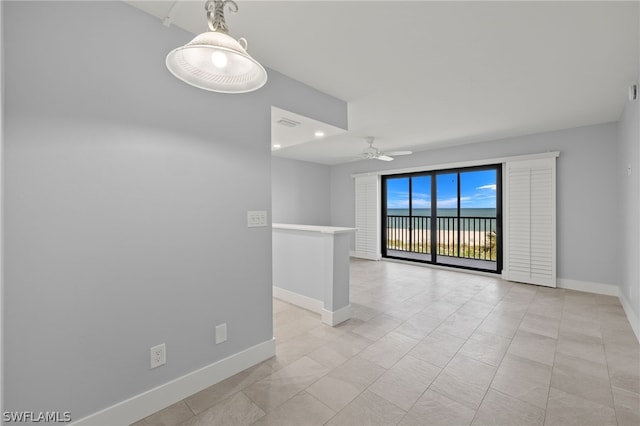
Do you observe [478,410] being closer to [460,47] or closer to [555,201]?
[460,47]

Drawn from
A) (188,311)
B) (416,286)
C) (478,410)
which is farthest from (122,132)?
(416,286)

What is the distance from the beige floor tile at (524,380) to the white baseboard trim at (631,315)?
134cm

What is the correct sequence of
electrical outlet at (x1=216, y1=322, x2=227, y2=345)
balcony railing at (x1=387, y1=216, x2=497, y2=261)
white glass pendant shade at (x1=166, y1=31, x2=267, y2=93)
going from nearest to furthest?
white glass pendant shade at (x1=166, y1=31, x2=267, y2=93) < electrical outlet at (x1=216, y1=322, x2=227, y2=345) < balcony railing at (x1=387, y1=216, x2=497, y2=261)

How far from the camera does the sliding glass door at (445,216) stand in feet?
18.9

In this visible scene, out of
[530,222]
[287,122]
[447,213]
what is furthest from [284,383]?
[447,213]

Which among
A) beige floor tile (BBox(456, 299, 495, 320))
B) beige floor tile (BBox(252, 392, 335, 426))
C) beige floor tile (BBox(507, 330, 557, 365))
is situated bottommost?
beige floor tile (BBox(252, 392, 335, 426))

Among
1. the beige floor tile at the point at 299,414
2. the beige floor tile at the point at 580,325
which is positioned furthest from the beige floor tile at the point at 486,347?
the beige floor tile at the point at 299,414

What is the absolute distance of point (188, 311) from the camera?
187cm

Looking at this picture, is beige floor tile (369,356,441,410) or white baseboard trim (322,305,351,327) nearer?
beige floor tile (369,356,441,410)

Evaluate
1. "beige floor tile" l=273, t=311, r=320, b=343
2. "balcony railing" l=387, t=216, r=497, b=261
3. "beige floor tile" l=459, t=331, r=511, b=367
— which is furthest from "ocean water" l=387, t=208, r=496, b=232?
"beige floor tile" l=273, t=311, r=320, b=343

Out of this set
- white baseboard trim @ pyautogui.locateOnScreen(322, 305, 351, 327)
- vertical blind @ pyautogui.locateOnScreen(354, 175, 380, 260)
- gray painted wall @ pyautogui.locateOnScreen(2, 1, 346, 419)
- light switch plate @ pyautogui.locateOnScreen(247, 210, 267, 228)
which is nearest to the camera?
gray painted wall @ pyautogui.locateOnScreen(2, 1, 346, 419)

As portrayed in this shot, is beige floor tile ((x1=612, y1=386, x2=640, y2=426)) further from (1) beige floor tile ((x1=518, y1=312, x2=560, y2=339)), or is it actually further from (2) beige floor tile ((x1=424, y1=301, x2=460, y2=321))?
(2) beige floor tile ((x1=424, y1=301, x2=460, y2=321))

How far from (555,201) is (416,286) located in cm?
247

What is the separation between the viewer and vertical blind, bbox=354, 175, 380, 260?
21.3 ft
